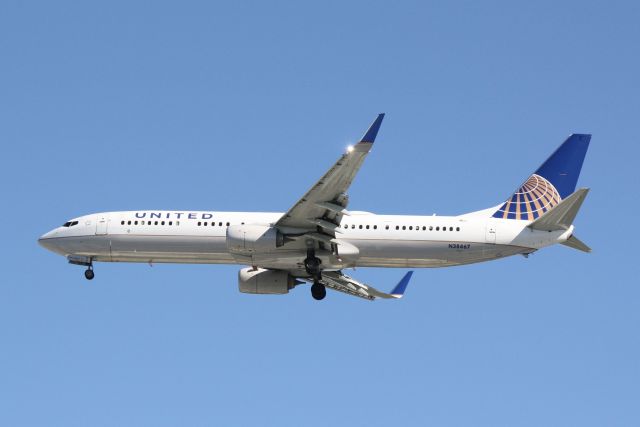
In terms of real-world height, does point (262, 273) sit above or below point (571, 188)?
below

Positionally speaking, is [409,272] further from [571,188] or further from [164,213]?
[164,213]

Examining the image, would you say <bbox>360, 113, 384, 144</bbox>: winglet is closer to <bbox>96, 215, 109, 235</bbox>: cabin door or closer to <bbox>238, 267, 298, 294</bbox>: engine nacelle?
<bbox>238, 267, 298, 294</bbox>: engine nacelle

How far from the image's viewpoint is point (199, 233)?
62.1m

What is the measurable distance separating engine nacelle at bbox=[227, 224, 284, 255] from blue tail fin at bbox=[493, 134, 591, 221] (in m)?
13.1

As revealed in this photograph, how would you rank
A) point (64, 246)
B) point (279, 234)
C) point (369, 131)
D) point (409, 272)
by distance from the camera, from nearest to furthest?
1. point (369, 131)
2. point (279, 234)
3. point (64, 246)
4. point (409, 272)

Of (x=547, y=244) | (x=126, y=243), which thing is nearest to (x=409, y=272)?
(x=547, y=244)

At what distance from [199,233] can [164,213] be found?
246 centimetres

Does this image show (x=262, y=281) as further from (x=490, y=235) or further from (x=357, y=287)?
(x=490, y=235)

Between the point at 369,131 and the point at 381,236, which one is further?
the point at 381,236

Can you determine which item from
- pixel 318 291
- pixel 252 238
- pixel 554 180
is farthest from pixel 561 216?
pixel 252 238

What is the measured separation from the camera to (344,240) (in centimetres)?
6144

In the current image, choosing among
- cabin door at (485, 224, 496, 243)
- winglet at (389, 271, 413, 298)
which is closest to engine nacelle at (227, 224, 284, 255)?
cabin door at (485, 224, 496, 243)

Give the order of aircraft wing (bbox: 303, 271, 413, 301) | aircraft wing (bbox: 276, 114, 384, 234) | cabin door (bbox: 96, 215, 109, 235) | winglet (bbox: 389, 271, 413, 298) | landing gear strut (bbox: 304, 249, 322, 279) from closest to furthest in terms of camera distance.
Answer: aircraft wing (bbox: 276, 114, 384, 234) → landing gear strut (bbox: 304, 249, 322, 279) → cabin door (bbox: 96, 215, 109, 235) → aircraft wing (bbox: 303, 271, 413, 301) → winglet (bbox: 389, 271, 413, 298)

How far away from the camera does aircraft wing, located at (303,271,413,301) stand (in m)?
68.1
